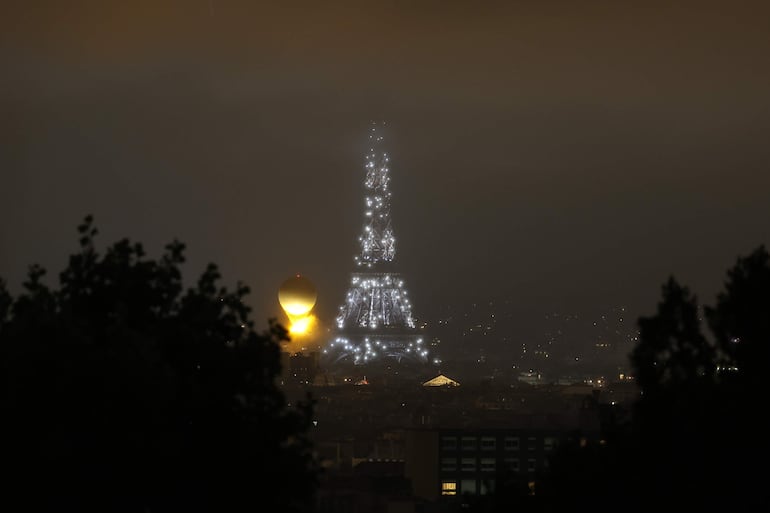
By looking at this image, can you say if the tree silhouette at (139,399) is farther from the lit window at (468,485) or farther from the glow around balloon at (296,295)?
the glow around balloon at (296,295)

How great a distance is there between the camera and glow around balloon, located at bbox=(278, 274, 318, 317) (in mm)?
Answer: 130375

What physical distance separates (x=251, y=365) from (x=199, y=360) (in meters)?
0.59

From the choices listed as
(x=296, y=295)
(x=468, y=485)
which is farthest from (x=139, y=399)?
(x=296, y=295)

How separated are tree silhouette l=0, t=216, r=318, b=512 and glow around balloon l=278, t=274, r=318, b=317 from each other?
109 m

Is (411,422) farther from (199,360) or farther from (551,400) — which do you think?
(199,360)

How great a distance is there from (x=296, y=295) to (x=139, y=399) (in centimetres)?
11232

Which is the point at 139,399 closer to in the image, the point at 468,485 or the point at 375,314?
the point at 468,485

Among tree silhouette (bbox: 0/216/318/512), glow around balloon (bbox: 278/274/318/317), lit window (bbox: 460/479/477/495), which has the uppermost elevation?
glow around balloon (bbox: 278/274/318/317)

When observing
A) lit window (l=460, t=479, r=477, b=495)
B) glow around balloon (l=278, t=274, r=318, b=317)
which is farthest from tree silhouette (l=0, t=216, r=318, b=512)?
glow around balloon (l=278, t=274, r=318, b=317)

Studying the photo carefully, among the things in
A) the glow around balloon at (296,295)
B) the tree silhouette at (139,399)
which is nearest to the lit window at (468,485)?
the tree silhouette at (139,399)

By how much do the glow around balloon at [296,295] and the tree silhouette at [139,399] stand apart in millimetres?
108594

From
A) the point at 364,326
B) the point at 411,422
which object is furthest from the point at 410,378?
the point at 411,422

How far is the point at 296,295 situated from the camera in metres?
130

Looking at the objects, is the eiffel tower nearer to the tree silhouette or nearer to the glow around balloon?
the glow around balloon
